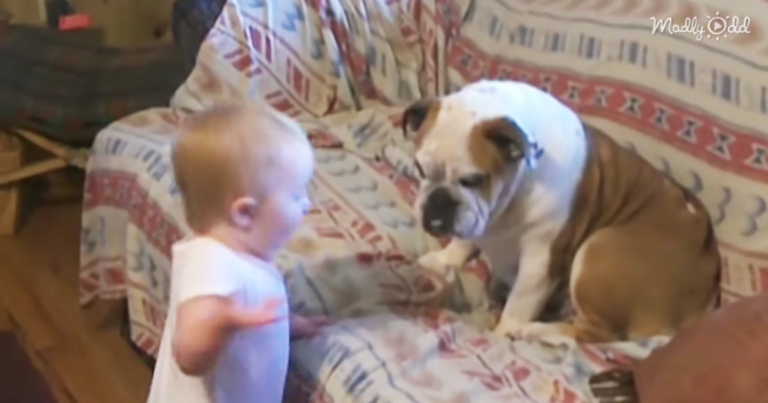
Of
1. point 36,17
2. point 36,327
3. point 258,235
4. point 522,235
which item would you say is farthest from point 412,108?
point 36,17

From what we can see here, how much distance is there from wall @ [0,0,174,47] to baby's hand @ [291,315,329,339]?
1.91 m

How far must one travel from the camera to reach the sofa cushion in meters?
1.22

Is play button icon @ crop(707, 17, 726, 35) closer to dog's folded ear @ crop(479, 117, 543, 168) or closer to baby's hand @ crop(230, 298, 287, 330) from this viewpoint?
dog's folded ear @ crop(479, 117, 543, 168)

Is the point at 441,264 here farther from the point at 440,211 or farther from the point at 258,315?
the point at 258,315

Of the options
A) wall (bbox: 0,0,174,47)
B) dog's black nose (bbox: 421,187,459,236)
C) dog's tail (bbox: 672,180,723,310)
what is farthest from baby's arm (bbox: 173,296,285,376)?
wall (bbox: 0,0,174,47)

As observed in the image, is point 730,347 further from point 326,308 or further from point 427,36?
point 427,36

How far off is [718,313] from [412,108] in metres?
0.57

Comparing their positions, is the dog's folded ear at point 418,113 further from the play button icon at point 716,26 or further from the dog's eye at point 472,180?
the play button icon at point 716,26

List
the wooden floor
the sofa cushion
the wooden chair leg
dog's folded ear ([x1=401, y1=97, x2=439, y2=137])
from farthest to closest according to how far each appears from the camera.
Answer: the wooden chair leg, the wooden floor, dog's folded ear ([x1=401, y1=97, x2=439, y2=137]), the sofa cushion

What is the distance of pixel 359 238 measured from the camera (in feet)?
6.08

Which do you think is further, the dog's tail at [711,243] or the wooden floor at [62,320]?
the wooden floor at [62,320]

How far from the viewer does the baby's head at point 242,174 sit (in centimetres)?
133

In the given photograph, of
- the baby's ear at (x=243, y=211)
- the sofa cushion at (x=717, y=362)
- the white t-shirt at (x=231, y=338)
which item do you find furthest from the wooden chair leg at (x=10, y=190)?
the sofa cushion at (x=717, y=362)

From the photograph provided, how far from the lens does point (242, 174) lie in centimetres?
133
